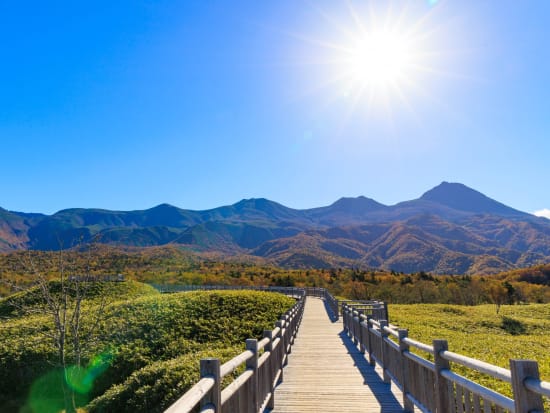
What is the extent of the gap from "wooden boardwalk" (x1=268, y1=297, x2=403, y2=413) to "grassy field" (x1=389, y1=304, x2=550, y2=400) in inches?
104

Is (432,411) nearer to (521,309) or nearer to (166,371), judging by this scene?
(166,371)

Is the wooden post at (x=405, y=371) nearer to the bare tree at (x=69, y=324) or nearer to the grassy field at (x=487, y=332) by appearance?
the grassy field at (x=487, y=332)

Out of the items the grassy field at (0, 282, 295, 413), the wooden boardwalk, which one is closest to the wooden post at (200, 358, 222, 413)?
the wooden boardwalk

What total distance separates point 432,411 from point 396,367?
2.50 metres

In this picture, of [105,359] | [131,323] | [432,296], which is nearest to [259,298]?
[131,323]

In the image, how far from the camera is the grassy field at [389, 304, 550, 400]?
1305 cm

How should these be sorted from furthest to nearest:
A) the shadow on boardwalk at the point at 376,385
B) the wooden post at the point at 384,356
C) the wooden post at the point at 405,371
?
the wooden post at the point at 384,356
the shadow on boardwalk at the point at 376,385
the wooden post at the point at 405,371

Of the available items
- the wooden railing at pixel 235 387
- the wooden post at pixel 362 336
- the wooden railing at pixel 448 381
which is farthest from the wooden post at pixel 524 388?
the wooden post at pixel 362 336

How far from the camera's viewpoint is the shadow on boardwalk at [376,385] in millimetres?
7078

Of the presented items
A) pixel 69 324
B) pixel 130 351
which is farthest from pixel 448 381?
pixel 69 324

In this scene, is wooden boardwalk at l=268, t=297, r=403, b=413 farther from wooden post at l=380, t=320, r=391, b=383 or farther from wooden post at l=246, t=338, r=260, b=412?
wooden post at l=246, t=338, r=260, b=412

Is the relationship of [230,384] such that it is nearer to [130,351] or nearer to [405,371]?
[405,371]

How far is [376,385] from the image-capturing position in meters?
8.59

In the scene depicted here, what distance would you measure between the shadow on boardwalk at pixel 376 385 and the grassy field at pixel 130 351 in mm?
4628
